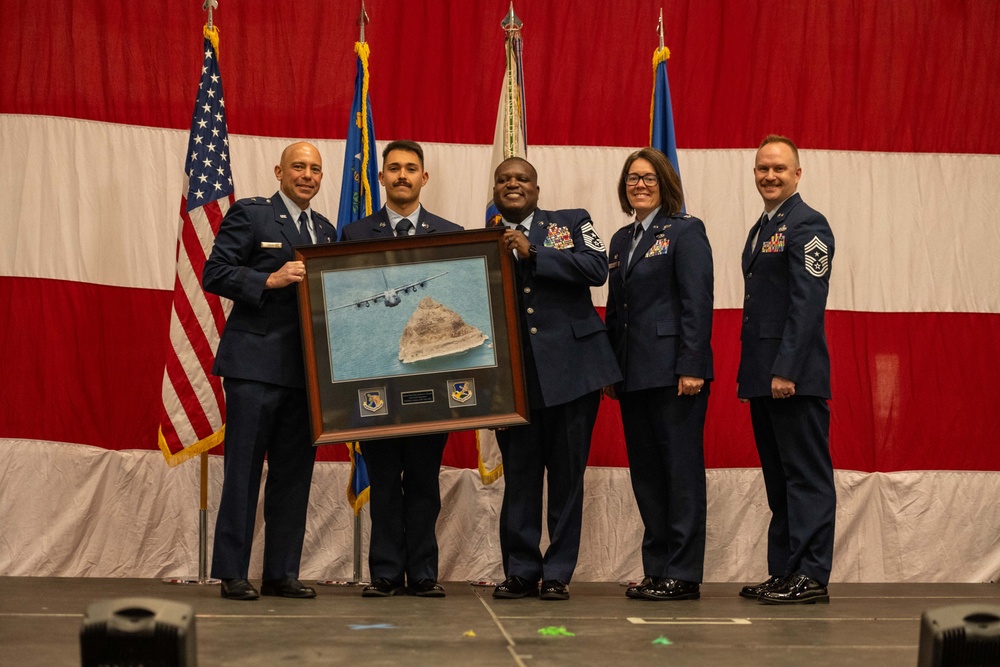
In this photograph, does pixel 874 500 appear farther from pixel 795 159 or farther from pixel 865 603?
pixel 795 159

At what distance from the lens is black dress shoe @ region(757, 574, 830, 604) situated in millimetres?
3527

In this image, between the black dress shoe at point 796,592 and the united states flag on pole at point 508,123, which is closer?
the black dress shoe at point 796,592

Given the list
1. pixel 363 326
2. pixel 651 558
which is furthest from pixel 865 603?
pixel 363 326

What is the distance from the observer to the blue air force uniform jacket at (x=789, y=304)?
3.55 metres

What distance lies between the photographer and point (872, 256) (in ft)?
15.9

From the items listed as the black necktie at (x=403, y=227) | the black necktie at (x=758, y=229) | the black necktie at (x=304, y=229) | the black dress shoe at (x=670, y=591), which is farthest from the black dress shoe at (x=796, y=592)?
the black necktie at (x=304, y=229)

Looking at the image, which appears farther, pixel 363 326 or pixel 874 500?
pixel 874 500

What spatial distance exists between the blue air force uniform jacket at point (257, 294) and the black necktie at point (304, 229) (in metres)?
0.02

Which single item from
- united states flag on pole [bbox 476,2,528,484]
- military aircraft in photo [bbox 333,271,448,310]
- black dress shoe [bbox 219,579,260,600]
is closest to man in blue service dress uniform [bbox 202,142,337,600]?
black dress shoe [bbox 219,579,260,600]

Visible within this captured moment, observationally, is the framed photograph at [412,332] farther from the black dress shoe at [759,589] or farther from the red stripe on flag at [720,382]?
the red stripe on flag at [720,382]

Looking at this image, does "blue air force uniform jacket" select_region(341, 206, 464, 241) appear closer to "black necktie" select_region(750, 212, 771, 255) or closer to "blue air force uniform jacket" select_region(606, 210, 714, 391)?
"blue air force uniform jacket" select_region(606, 210, 714, 391)

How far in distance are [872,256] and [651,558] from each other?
6.44ft

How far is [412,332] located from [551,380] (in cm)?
49

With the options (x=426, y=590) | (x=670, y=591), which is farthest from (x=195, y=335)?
(x=670, y=591)
